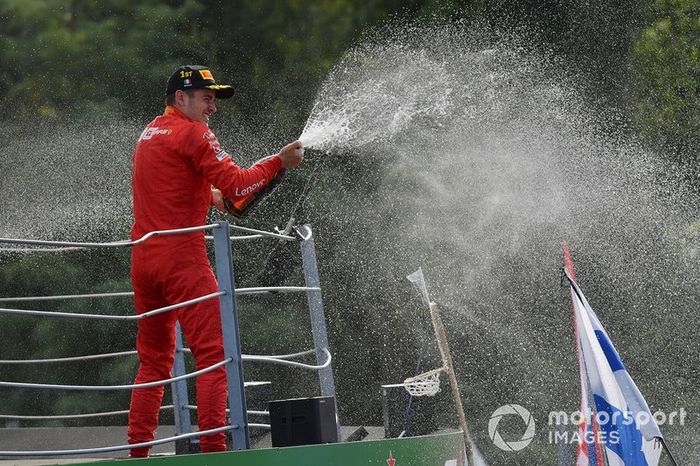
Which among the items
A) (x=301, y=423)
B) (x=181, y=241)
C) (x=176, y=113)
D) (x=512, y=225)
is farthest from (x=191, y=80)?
(x=512, y=225)

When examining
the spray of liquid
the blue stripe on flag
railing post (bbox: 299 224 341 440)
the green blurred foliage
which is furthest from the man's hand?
the green blurred foliage

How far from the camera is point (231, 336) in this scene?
4.88 m

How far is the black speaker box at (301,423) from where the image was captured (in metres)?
5.16

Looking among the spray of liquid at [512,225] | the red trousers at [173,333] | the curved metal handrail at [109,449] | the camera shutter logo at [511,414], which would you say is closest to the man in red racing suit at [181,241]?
the red trousers at [173,333]

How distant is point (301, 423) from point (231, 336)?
21.5 inches

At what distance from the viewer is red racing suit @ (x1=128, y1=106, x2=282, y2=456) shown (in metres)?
5.15

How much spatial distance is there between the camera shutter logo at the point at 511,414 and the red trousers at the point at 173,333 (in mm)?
10911

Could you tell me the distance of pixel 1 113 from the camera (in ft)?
56.2

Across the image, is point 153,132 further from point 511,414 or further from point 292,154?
point 511,414

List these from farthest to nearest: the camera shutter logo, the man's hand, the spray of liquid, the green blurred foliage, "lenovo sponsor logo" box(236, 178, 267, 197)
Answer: the green blurred foliage, the camera shutter logo, the spray of liquid, the man's hand, "lenovo sponsor logo" box(236, 178, 267, 197)

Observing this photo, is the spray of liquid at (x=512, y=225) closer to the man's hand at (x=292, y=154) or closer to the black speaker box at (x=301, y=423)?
the man's hand at (x=292, y=154)

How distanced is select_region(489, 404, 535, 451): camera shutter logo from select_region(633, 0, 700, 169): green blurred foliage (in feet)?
12.4

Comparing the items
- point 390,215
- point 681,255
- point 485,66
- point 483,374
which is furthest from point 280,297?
point 681,255

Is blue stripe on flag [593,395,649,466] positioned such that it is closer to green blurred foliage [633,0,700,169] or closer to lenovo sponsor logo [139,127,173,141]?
lenovo sponsor logo [139,127,173,141]
